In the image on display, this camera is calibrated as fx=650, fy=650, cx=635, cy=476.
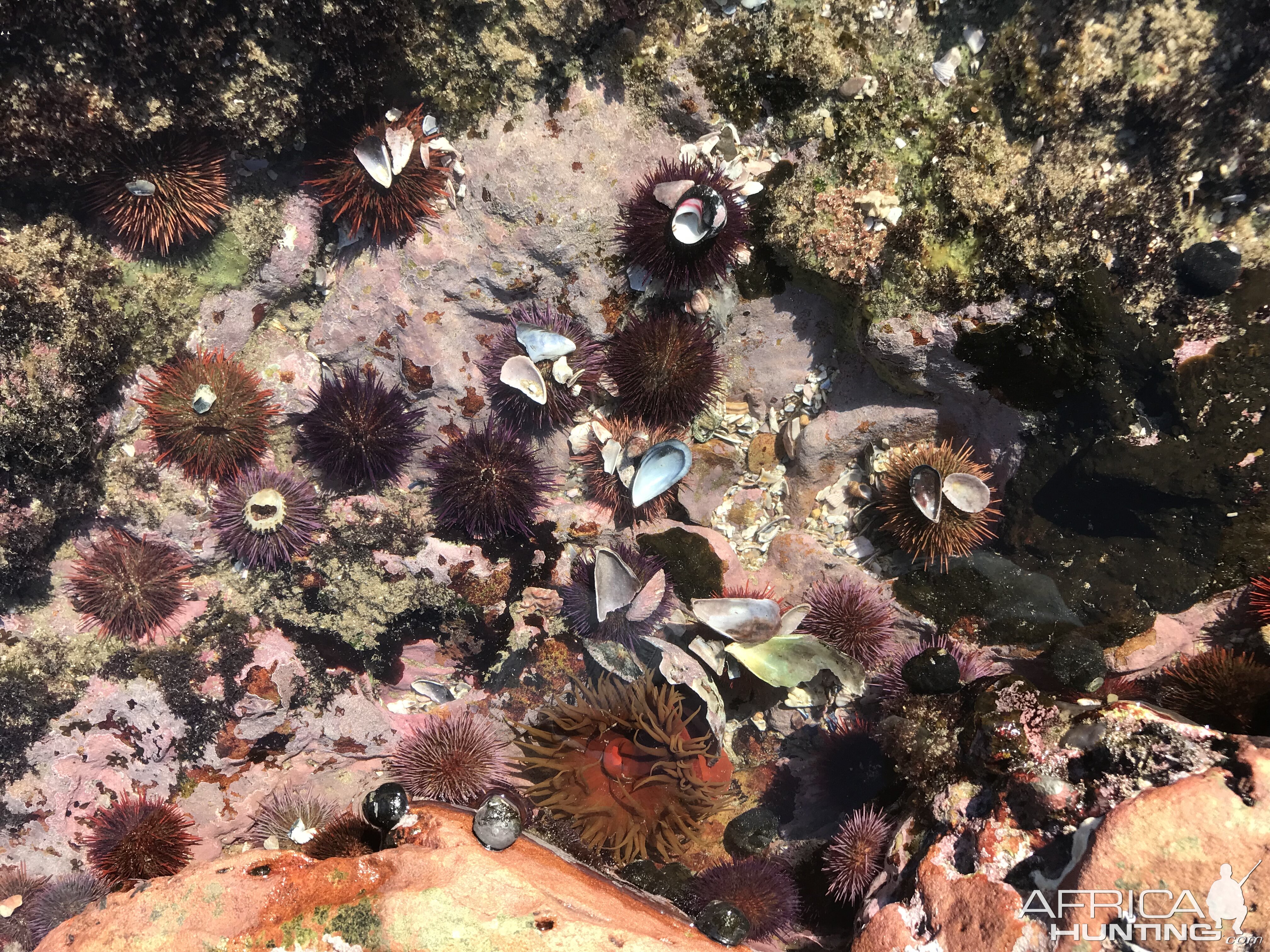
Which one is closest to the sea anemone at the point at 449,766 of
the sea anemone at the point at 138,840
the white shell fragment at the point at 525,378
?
the sea anemone at the point at 138,840

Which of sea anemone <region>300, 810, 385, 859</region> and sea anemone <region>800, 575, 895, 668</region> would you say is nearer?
sea anemone <region>300, 810, 385, 859</region>

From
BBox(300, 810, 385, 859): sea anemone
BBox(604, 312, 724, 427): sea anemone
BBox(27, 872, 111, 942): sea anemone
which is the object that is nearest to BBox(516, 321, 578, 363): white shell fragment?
BBox(604, 312, 724, 427): sea anemone

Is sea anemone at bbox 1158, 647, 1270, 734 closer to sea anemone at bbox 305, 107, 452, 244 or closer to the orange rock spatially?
the orange rock

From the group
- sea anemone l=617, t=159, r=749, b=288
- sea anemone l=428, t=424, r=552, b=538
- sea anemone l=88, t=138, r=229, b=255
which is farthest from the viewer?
sea anemone l=428, t=424, r=552, b=538

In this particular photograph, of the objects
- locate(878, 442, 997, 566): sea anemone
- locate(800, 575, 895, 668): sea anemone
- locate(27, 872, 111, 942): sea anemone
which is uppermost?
locate(878, 442, 997, 566): sea anemone

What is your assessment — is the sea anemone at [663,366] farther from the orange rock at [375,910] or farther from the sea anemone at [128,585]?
the sea anemone at [128,585]
